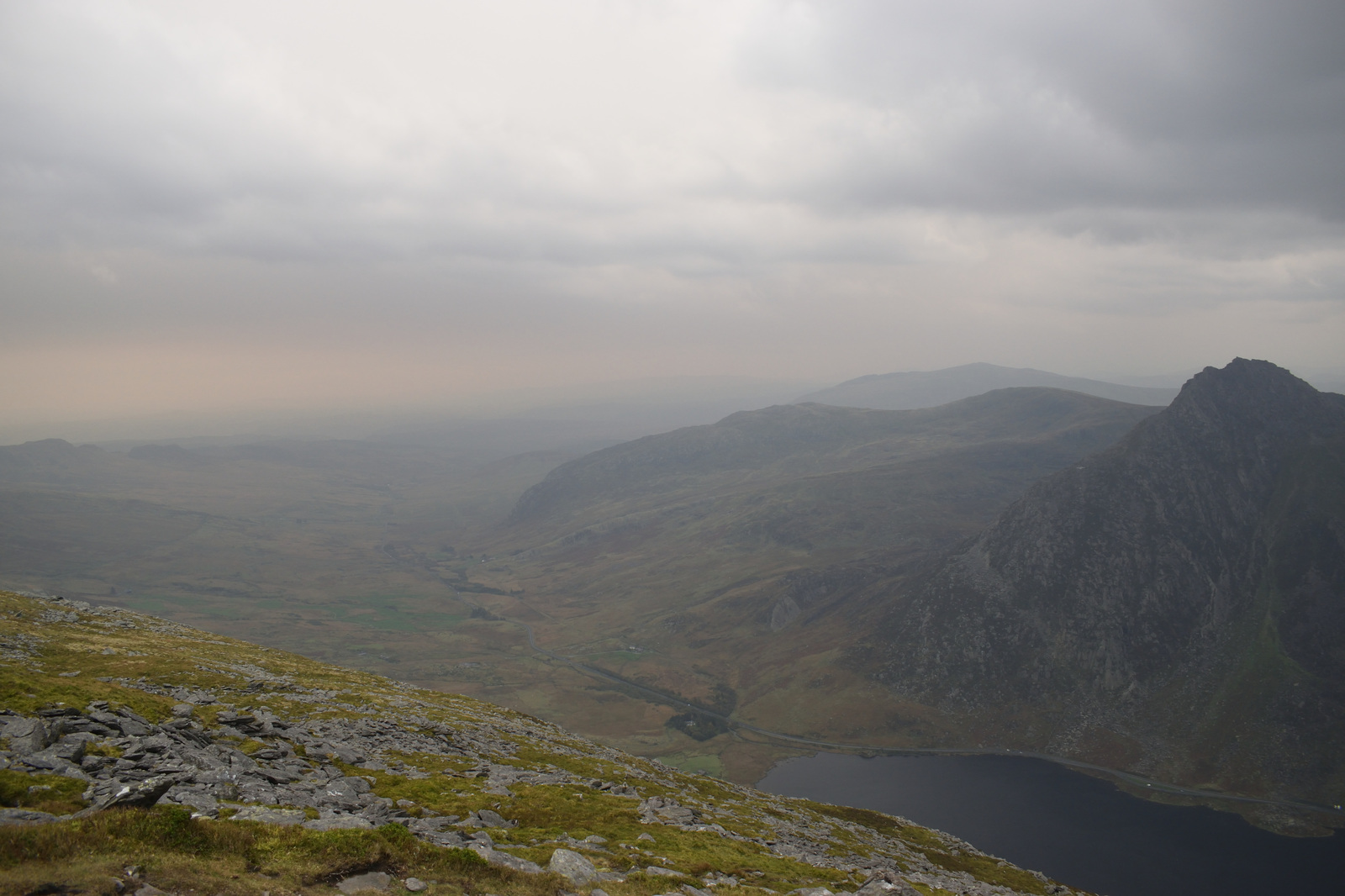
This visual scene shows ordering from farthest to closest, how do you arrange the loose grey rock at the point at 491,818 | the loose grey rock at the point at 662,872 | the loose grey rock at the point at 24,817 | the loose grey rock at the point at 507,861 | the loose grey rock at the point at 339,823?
the loose grey rock at the point at 491,818 < the loose grey rock at the point at 662,872 < the loose grey rock at the point at 339,823 < the loose grey rock at the point at 507,861 < the loose grey rock at the point at 24,817

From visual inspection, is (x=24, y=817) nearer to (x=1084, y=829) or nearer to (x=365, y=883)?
(x=365, y=883)

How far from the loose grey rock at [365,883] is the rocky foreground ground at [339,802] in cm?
11

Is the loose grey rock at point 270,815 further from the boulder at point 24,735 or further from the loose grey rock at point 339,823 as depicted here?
the boulder at point 24,735

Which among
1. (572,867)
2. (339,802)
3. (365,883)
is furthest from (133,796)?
(572,867)

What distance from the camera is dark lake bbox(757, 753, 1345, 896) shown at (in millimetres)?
137625

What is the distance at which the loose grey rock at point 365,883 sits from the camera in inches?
932

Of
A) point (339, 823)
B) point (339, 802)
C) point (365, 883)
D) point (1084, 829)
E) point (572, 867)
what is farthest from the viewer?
point (1084, 829)

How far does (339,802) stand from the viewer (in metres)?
38.0

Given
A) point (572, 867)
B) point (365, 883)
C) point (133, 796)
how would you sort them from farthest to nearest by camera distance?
point (572, 867), point (133, 796), point (365, 883)

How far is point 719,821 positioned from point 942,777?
162895mm

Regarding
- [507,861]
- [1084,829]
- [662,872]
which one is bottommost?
[1084,829]

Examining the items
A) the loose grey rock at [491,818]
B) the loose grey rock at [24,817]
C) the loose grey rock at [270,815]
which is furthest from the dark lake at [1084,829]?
the loose grey rock at [24,817]

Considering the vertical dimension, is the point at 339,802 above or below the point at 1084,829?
above

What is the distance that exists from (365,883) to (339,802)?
1641 cm
